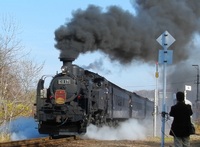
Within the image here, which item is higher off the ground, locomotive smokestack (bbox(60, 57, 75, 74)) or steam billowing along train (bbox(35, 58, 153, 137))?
locomotive smokestack (bbox(60, 57, 75, 74))

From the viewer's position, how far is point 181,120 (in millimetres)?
9320

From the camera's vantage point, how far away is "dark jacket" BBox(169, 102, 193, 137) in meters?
9.30

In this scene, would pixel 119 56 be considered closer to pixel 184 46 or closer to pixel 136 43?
pixel 136 43

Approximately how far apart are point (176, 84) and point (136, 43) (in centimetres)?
2399

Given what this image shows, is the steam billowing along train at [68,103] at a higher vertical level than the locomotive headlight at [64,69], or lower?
lower

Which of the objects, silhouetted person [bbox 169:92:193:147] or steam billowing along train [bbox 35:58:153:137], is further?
steam billowing along train [bbox 35:58:153:137]

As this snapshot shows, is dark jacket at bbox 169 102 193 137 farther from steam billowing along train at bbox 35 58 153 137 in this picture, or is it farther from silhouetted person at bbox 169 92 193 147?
steam billowing along train at bbox 35 58 153 137

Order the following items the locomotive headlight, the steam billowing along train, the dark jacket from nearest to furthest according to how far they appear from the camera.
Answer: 1. the dark jacket
2. the steam billowing along train
3. the locomotive headlight

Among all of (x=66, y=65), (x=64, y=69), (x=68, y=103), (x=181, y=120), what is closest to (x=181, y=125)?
(x=181, y=120)

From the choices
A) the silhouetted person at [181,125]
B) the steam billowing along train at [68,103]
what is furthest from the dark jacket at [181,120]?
the steam billowing along train at [68,103]

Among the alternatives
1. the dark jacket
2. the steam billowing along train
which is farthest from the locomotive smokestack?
the dark jacket

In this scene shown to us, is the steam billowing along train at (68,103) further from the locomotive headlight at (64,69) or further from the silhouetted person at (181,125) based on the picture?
the silhouetted person at (181,125)

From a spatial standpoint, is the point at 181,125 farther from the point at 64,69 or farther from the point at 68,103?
the point at 64,69

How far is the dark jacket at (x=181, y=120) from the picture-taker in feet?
30.5
